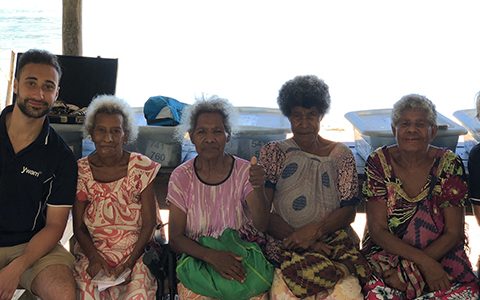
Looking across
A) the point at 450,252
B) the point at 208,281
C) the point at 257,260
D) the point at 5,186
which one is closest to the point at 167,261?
the point at 208,281

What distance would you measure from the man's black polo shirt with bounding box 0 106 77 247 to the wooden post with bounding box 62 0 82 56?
6.35 ft

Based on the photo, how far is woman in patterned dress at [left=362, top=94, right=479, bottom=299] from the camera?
2330 mm

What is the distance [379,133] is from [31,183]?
1742 millimetres

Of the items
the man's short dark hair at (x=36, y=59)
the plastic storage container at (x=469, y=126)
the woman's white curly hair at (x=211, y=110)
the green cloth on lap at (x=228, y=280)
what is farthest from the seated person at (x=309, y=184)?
the man's short dark hair at (x=36, y=59)

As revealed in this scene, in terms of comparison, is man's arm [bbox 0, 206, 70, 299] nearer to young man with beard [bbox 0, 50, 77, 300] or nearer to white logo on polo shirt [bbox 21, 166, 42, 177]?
young man with beard [bbox 0, 50, 77, 300]

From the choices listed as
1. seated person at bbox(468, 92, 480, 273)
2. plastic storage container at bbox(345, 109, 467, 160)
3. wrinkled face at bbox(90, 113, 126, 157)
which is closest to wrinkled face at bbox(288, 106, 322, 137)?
plastic storage container at bbox(345, 109, 467, 160)

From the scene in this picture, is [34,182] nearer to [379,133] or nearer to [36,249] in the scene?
[36,249]

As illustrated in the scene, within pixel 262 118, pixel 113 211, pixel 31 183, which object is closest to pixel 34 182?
pixel 31 183

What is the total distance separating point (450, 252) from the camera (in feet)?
7.93

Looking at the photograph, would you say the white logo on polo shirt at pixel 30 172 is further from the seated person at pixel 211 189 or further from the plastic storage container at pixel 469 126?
the plastic storage container at pixel 469 126

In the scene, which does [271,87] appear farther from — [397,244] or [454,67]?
[397,244]

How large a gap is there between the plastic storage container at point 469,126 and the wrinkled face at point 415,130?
677 millimetres

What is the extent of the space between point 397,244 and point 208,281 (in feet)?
2.75

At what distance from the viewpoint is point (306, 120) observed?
102 inches
